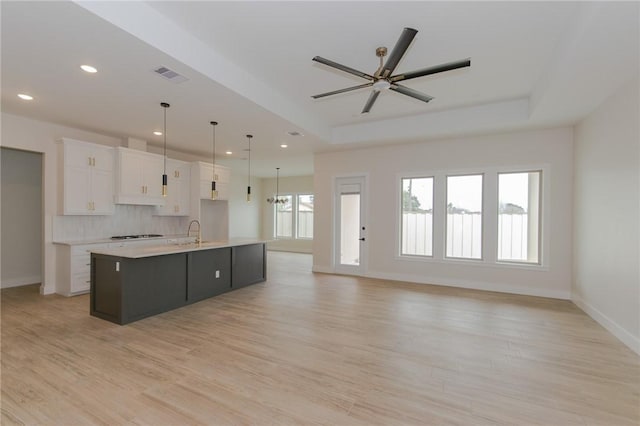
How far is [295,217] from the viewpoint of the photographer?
1192 cm

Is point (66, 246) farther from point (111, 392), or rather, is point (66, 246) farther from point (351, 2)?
point (351, 2)

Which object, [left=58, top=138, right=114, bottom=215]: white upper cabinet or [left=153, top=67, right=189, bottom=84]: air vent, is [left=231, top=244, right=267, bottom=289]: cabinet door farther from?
[left=153, top=67, right=189, bottom=84]: air vent

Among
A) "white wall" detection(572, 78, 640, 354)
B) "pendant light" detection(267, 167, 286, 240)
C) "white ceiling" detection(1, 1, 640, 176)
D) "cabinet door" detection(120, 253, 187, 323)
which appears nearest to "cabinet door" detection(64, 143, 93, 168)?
"white ceiling" detection(1, 1, 640, 176)

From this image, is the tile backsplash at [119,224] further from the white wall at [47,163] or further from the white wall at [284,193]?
the white wall at [284,193]

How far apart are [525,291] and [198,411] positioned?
562cm

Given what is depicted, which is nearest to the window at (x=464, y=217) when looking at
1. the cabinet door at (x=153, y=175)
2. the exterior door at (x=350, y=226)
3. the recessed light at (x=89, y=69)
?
the exterior door at (x=350, y=226)

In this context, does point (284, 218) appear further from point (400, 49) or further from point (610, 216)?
point (400, 49)

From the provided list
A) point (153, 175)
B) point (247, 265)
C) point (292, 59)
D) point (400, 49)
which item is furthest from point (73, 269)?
point (400, 49)

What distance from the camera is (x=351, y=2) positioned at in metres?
2.68

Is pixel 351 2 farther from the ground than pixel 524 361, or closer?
farther from the ground

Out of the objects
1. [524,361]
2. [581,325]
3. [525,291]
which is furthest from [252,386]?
[525,291]

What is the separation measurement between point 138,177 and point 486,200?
6929mm

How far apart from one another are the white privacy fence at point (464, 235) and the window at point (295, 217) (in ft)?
18.5

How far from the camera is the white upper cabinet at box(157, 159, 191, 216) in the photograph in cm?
673
